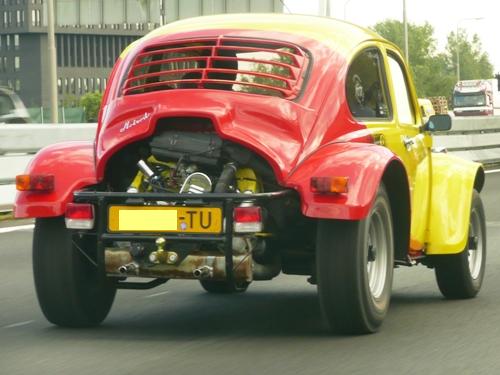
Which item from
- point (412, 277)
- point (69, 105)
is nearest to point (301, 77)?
point (412, 277)

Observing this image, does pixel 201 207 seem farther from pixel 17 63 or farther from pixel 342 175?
pixel 17 63

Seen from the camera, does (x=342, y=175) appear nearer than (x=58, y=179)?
Yes

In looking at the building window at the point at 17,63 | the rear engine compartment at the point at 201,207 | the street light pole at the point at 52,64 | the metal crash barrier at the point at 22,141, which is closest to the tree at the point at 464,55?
the building window at the point at 17,63

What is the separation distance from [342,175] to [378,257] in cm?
74

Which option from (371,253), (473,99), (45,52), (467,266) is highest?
(371,253)

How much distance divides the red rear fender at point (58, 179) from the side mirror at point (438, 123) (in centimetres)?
249

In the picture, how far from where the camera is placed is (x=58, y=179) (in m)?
8.00

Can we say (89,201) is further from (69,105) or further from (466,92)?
(69,105)

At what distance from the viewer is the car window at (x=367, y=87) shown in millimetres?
8516

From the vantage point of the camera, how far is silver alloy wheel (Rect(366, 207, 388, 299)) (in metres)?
7.96

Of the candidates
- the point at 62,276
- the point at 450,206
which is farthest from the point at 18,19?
the point at 62,276

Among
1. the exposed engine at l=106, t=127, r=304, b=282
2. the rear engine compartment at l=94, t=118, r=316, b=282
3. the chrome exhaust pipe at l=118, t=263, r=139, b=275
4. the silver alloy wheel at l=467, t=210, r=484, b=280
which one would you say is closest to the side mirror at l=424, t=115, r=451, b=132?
the silver alloy wheel at l=467, t=210, r=484, b=280

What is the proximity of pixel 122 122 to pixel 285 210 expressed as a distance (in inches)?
39.5

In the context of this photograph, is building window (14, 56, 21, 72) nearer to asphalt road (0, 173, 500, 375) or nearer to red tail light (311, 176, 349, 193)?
asphalt road (0, 173, 500, 375)
